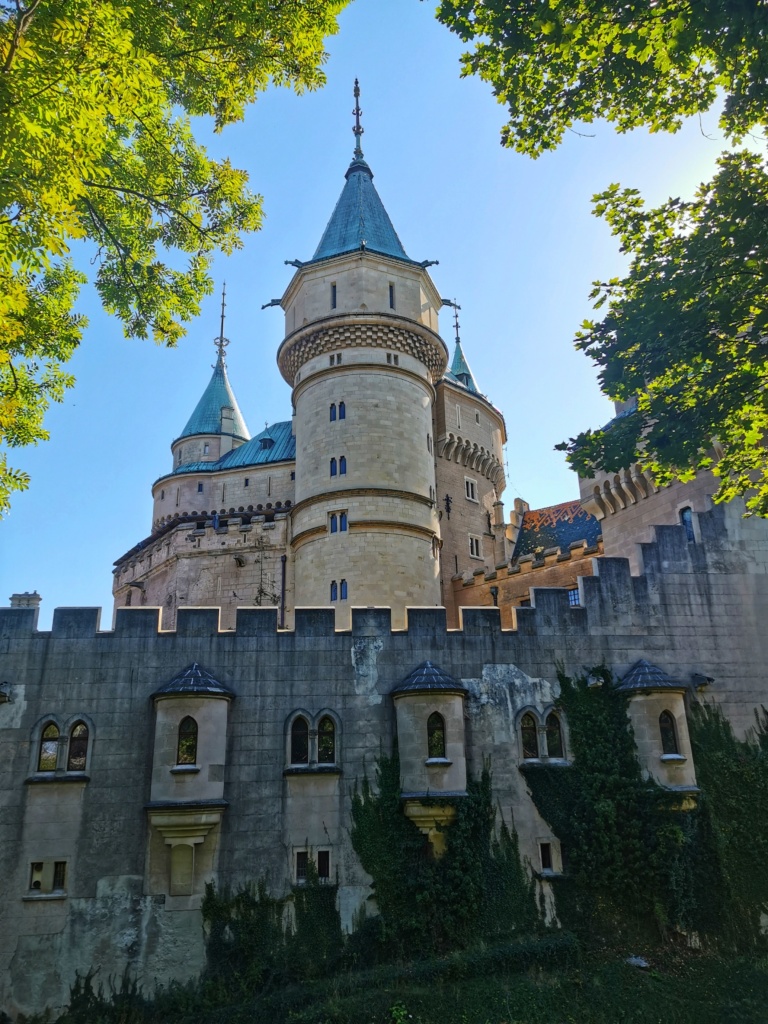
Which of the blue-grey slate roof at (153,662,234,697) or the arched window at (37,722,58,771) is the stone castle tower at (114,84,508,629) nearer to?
the blue-grey slate roof at (153,662,234,697)

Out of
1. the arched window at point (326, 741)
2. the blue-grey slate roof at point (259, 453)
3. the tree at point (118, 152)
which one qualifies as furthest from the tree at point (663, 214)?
the blue-grey slate roof at point (259, 453)

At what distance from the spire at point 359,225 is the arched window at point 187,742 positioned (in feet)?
67.6

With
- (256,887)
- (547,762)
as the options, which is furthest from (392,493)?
(256,887)

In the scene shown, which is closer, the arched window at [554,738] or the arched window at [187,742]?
the arched window at [187,742]

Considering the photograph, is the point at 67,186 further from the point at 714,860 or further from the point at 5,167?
the point at 714,860

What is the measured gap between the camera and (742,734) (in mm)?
18344

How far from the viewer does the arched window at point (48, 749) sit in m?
16.4

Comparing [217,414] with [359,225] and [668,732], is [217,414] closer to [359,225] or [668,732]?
[359,225]

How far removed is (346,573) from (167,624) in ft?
54.6

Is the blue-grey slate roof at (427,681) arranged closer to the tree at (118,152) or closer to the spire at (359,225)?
the tree at (118,152)

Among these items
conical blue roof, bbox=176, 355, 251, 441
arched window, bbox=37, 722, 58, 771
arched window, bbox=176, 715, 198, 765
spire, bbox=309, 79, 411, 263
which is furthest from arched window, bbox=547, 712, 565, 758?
conical blue roof, bbox=176, 355, 251, 441

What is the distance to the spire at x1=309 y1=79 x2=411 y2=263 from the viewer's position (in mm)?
31344

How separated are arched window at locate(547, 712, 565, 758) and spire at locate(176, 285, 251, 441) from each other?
3531 centimetres

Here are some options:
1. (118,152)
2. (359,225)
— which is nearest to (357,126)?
(359,225)
